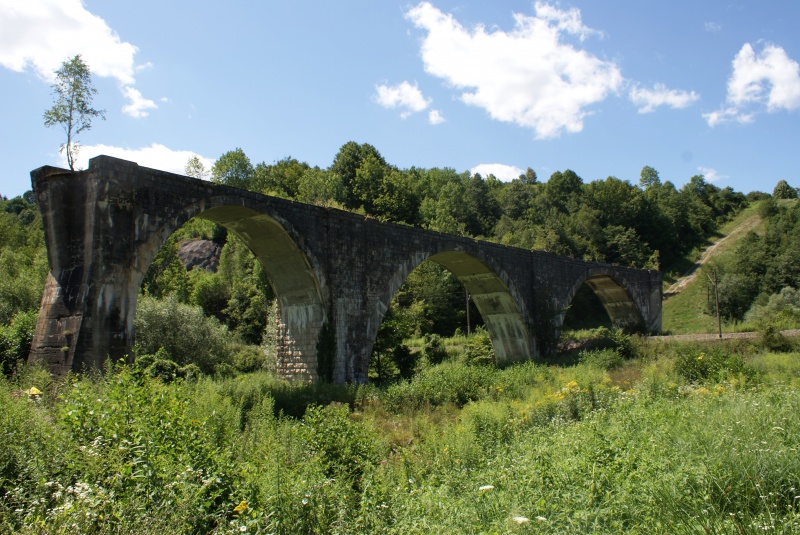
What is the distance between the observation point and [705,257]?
61.1 m

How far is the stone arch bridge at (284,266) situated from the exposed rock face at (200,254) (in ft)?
108

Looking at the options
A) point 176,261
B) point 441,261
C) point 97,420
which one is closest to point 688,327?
point 441,261

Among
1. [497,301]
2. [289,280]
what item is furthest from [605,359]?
[289,280]

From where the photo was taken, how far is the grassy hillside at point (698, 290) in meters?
44.2

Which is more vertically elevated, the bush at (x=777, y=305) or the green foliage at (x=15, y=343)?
the green foliage at (x=15, y=343)

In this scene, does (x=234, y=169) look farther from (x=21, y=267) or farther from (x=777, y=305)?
(x=777, y=305)

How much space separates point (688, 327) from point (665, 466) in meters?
44.3

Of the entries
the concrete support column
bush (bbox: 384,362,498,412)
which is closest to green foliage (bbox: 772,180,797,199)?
bush (bbox: 384,362,498,412)

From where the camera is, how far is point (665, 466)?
185 inches

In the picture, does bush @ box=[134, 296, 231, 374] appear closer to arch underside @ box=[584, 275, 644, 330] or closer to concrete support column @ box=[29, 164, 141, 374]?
concrete support column @ box=[29, 164, 141, 374]

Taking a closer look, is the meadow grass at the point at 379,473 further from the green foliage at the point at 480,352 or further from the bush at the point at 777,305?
the bush at the point at 777,305

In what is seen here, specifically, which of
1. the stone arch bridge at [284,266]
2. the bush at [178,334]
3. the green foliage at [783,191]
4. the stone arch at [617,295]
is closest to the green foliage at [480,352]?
the stone arch bridge at [284,266]

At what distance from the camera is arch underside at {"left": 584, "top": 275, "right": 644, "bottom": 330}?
30.3 m

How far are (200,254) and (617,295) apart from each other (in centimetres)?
3526
